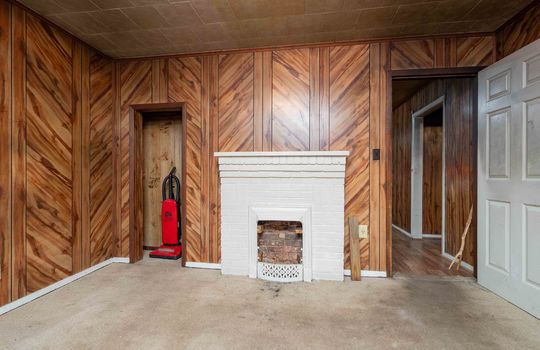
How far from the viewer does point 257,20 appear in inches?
89.6

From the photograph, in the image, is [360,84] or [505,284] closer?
[505,284]

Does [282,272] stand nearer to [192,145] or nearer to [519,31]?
[192,145]

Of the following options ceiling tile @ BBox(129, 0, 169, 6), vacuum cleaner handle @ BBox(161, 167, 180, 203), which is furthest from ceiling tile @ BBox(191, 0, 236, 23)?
vacuum cleaner handle @ BBox(161, 167, 180, 203)

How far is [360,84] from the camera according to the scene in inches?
105

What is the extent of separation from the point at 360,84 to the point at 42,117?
315cm

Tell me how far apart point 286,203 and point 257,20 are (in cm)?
180

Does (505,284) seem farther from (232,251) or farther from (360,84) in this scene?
(232,251)

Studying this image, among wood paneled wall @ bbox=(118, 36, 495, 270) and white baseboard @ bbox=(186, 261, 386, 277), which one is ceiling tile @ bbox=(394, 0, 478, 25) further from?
white baseboard @ bbox=(186, 261, 386, 277)

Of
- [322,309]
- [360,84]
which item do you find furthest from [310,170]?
[322,309]

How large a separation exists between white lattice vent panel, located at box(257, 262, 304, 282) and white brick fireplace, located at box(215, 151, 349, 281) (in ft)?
0.10

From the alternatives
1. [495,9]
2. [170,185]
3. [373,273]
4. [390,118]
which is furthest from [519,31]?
[170,185]

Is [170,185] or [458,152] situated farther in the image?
[170,185]

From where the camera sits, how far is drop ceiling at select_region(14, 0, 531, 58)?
207cm

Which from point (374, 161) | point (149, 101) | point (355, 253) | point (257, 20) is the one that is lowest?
point (355, 253)
